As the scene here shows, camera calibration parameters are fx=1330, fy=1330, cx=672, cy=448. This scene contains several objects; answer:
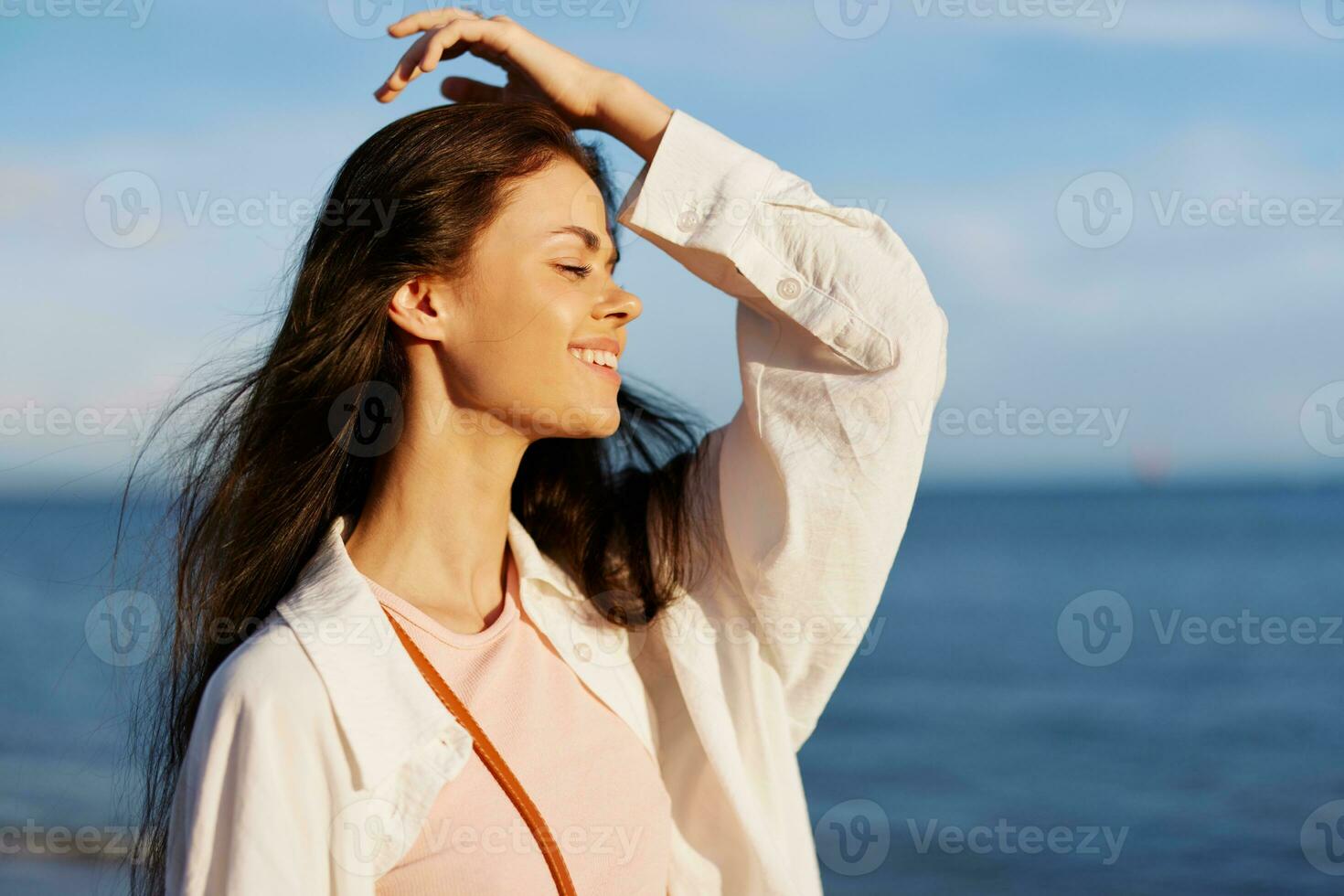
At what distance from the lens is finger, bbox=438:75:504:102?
7.63 ft

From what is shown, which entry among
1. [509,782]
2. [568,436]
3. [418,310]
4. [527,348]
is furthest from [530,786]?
[418,310]

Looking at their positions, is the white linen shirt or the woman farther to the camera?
the woman

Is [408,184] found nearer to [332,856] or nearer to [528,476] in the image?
[528,476]

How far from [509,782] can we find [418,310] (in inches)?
30.3

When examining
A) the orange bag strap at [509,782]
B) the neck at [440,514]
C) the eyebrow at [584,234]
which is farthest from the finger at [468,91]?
the orange bag strap at [509,782]

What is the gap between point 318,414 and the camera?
2170 mm

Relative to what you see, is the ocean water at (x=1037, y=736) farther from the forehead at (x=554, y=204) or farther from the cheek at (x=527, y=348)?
the forehead at (x=554, y=204)

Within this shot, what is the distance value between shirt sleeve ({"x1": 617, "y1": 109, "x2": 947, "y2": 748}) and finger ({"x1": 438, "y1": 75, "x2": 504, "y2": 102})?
0.33 metres

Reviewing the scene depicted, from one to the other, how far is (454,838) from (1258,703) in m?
9.36

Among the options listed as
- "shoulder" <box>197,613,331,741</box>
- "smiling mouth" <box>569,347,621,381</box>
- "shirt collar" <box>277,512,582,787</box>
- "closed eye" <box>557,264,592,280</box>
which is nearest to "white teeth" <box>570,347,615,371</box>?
"smiling mouth" <box>569,347,621,381</box>

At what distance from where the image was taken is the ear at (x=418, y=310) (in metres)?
2.16

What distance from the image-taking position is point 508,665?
6.97 feet

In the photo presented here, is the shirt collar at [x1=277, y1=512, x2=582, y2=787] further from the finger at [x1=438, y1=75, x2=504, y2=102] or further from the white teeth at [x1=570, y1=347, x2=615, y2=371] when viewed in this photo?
the finger at [x1=438, y1=75, x2=504, y2=102]

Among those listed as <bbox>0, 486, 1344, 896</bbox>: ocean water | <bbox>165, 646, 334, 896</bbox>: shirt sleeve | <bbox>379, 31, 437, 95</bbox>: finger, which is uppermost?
<bbox>379, 31, 437, 95</bbox>: finger
